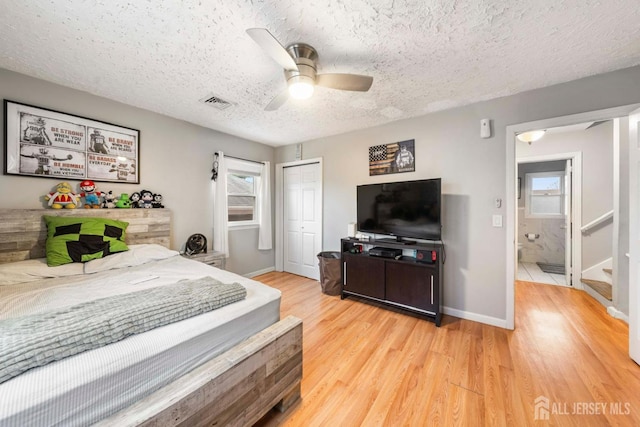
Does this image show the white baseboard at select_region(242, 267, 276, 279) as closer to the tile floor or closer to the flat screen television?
the flat screen television

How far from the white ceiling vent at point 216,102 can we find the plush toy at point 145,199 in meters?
1.24

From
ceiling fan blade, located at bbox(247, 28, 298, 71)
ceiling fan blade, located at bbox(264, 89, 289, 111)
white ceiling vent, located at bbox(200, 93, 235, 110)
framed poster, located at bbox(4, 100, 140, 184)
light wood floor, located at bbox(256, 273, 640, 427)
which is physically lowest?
light wood floor, located at bbox(256, 273, 640, 427)

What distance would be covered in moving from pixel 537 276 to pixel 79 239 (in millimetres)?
6156

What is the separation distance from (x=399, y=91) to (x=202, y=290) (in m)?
2.38

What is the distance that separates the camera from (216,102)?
2484 mm

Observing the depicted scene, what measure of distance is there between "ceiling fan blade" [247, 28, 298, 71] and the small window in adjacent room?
5.55m

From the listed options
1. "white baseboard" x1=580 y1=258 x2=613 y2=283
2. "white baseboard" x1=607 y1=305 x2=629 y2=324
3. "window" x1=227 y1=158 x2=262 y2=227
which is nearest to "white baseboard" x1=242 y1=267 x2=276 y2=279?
"window" x1=227 y1=158 x2=262 y2=227

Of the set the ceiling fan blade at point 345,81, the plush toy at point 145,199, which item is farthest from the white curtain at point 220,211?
the ceiling fan blade at point 345,81

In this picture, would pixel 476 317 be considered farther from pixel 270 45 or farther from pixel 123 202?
pixel 123 202

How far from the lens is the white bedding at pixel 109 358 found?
723mm

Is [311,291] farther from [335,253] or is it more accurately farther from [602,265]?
[602,265]

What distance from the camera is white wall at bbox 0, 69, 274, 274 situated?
2.02 m

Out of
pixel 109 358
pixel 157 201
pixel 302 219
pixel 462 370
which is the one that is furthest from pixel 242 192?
pixel 462 370

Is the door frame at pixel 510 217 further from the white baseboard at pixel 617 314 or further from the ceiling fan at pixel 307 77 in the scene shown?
the ceiling fan at pixel 307 77
